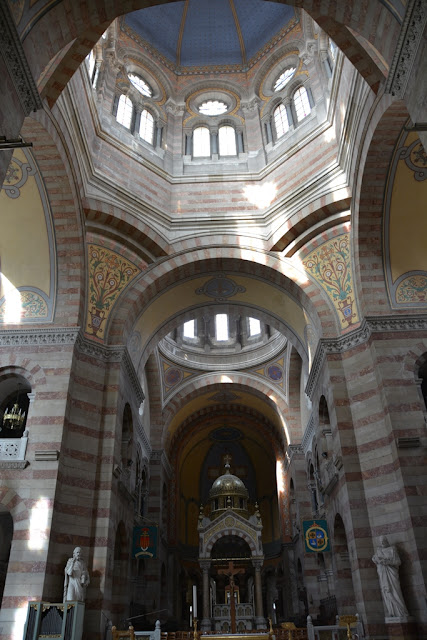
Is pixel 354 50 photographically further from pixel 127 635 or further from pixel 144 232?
pixel 127 635

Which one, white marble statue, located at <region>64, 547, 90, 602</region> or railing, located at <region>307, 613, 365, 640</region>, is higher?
white marble statue, located at <region>64, 547, 90, 602</region>

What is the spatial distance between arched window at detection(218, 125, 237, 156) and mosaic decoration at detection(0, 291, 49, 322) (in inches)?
344

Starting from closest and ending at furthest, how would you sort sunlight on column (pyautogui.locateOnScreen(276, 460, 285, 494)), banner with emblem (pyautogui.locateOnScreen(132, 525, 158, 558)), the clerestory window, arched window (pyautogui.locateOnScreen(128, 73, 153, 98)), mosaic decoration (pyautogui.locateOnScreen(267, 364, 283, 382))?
banner with emblem (pyautogui.locateOnScreen(132, 525, 158, 558)) < arched window (pyautogui.locateOnScreen(128, 73, 153, 98)) < mosaic decoration (pyautogui.locateOnScreen(267, 364, 283, 382)) < sunlight on column (pyautogui.locateOnScreen(276, 460, 285, 494)) < the clerestory window

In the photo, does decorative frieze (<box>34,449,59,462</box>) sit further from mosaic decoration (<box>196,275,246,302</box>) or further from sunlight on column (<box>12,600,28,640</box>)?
mosaic decoration (<box>196,275,246,302</box>)

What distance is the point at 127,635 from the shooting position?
11.4 m

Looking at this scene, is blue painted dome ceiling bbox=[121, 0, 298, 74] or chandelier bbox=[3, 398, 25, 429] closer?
chandelier bbox=[3, 398, 25, 429]

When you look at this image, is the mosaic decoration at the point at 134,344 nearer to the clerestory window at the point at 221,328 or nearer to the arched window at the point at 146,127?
the arched window at the point at 146,127

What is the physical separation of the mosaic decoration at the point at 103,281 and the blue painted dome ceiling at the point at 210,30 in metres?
9.00

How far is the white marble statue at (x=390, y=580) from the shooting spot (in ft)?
33.9

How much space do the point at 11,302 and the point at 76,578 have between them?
7.12m

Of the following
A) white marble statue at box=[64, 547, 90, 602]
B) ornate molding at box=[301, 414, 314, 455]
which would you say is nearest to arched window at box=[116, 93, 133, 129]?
ornate molding at box=[301, 414, 314, 455]

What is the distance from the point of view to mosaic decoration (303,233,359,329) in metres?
14.3

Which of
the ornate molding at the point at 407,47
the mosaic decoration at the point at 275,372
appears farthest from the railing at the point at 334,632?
the mosaic decoration at the point at 275,372

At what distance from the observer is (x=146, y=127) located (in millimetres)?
18531
